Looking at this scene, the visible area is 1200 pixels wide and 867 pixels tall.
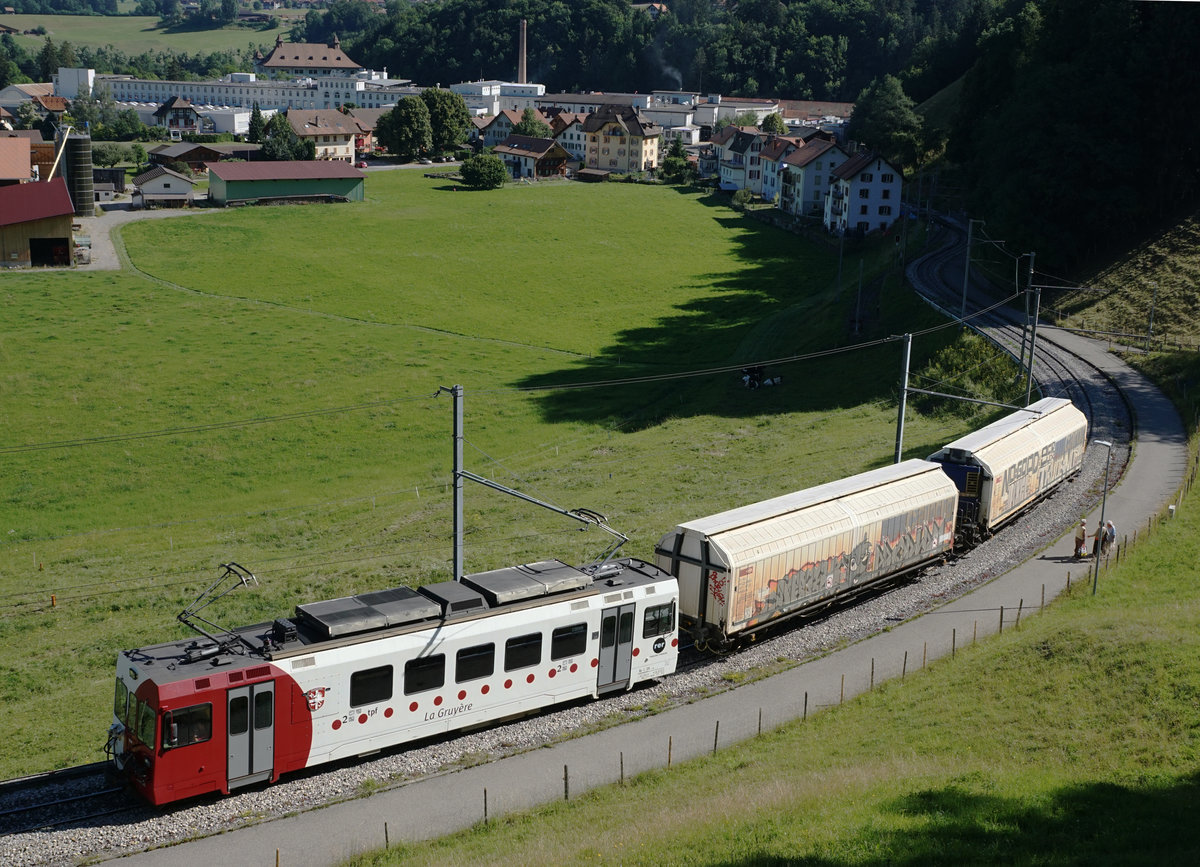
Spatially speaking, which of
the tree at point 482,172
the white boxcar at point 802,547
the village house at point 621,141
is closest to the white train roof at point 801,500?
the white boxcar at point 802,547

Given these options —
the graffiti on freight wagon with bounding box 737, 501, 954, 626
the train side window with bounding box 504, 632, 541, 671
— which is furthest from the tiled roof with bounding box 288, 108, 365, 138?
the train side window with bounding box 504, 632, 541, 671

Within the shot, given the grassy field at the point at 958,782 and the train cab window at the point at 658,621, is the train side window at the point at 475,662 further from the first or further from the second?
the train cab window at the point at 658,621

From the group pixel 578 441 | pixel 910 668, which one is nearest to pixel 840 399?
pixel 578 441

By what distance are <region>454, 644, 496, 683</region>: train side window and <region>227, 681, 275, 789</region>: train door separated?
4.20m

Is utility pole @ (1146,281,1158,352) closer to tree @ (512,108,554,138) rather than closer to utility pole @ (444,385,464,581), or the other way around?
utility pole @ (444,385,464,581)

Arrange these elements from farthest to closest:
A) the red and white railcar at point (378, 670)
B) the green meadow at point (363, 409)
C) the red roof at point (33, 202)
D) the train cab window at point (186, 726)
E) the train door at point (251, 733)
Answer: the red roof at point (33, 202) → the green meadow at point (363, 409) → the train door at point (251, 733) → the red and white railcar at point (378, 670) → the train cab window at point (186, 726)

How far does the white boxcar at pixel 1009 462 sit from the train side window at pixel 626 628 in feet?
54.8

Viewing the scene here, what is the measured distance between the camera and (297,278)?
312 ft

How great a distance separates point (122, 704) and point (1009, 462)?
30.1 metres

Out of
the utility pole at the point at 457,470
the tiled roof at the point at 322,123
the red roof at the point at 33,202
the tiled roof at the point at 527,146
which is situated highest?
the tiled roof at the point at 322,123

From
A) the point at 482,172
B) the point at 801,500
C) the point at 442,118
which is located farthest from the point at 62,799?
the point at 442,118

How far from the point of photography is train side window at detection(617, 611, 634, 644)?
27.2 metres

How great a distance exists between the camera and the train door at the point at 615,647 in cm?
2694

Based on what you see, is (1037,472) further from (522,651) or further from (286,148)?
(286,148)
